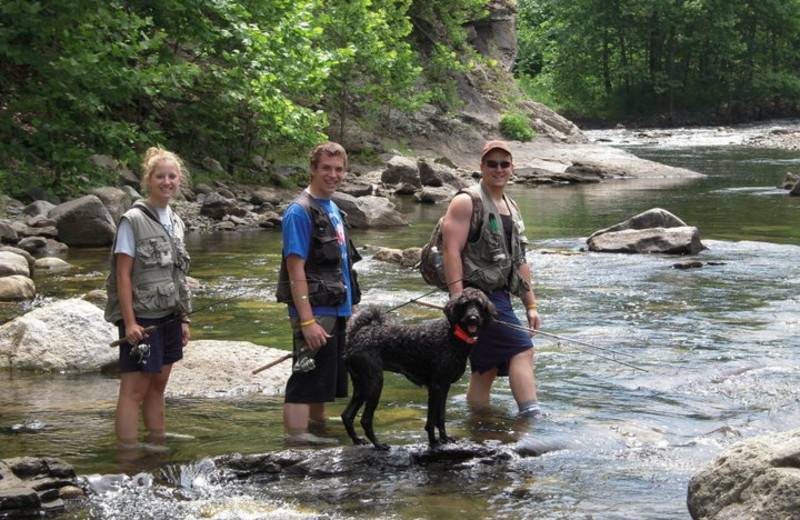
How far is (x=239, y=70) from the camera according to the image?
20.5 m

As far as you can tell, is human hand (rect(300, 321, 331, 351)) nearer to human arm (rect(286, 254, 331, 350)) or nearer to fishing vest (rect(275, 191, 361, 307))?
human arm (rect(286, 254, 331, 350))

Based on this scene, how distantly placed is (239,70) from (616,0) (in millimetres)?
45065

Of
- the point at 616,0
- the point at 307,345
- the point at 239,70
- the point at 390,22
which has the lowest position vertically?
the point at 307,345

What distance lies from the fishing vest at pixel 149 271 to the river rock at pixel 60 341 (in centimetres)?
281

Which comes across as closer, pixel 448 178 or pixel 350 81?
pixel 448 178

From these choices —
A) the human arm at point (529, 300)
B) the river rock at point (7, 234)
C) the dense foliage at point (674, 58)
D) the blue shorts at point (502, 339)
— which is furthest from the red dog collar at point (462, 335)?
the dense foliage at point (674, 58)

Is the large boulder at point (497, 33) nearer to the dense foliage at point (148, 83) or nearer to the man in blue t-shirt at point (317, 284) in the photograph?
the dense foliage at point (148, 83)

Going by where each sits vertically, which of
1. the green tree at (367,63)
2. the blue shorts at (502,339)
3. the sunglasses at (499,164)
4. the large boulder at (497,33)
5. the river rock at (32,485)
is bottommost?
the river rock at (32,485)

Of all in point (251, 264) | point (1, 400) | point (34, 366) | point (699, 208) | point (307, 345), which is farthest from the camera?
point (699, 208)

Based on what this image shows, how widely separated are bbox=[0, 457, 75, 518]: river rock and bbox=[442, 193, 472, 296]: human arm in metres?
2.46

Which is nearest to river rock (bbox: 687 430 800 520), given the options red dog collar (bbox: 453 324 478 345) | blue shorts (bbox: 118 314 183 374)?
red dog collar (bbox: 453 324 478 345)

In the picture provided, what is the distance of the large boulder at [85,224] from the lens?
16062 millimetres

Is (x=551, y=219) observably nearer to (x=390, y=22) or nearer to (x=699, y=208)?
(x=699, y=208)

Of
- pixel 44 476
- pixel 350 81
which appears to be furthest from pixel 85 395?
pixel 350 81
